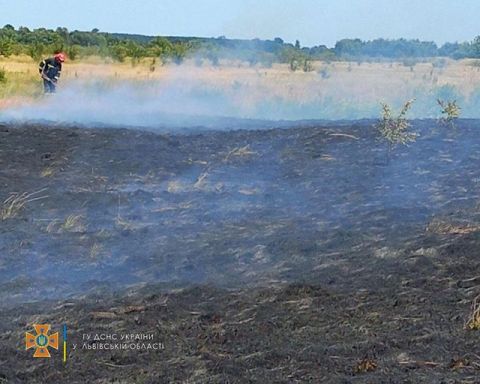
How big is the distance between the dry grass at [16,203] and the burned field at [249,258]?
27 mm

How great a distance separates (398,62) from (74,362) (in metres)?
37.9

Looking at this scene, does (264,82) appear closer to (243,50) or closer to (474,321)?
(243,50)

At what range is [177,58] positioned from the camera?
110 feet

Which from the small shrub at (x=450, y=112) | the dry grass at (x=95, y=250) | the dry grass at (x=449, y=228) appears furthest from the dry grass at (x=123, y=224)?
the small shrub at (x=450, y=112)

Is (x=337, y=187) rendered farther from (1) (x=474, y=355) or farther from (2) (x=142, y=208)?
(1) (x=474, y=355)

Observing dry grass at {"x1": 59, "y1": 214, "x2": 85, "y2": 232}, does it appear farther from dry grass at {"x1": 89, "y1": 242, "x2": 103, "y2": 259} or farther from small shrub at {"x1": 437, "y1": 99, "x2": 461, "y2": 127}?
small shrub at {"x1": 437, "y1": 99, "x2": 461, "y2": 127}

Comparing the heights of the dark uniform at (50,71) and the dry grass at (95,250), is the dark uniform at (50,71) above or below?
above

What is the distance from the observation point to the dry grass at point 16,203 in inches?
341

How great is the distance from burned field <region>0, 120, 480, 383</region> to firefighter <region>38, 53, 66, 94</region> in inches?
267

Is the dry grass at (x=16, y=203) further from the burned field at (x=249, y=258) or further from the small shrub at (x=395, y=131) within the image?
the small shrub at (x=395, y=131)

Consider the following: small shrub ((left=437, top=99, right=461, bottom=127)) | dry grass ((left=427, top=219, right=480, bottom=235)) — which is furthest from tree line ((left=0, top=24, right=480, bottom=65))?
dry grass ((left=427, top=219, right=480, bottom=235))

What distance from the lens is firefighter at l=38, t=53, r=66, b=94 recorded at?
18.8 meters

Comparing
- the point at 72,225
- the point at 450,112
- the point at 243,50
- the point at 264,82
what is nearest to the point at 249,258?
the point at 72,225

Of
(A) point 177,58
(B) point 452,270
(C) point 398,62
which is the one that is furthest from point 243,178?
(C) point 398,62
